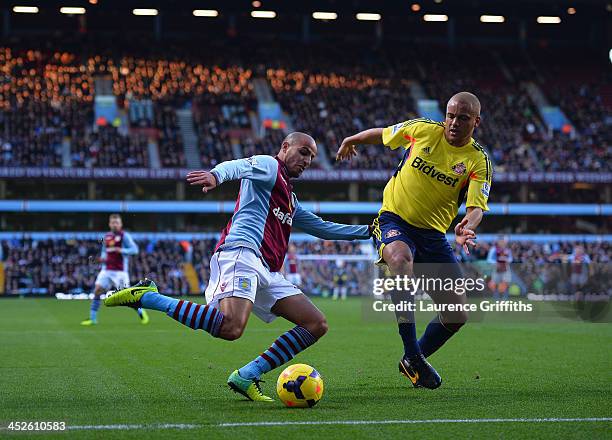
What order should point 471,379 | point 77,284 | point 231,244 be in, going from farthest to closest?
1. point 77,284
2. point 471,379
3. point 231,244

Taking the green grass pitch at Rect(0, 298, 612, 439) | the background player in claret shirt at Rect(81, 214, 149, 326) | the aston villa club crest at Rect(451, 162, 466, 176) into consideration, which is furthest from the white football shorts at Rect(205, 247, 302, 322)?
the background player in claret shirt at Rect(81, 214, 149, 326)

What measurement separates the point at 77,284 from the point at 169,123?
1100 cm

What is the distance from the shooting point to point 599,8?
46.2m

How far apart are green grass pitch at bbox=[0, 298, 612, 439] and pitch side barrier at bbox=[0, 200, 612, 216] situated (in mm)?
26572

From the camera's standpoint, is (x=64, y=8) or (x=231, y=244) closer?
(x=231, y=244)

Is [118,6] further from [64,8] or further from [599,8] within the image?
[599,8]

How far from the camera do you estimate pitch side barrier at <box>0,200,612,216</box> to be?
138 ft

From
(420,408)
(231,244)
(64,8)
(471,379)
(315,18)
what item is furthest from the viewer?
(315,18)

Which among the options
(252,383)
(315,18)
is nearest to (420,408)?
(252,383)

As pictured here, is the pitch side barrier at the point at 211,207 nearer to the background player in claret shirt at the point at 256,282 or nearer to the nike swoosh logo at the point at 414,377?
the nike swoosh logo at the point at 414,377

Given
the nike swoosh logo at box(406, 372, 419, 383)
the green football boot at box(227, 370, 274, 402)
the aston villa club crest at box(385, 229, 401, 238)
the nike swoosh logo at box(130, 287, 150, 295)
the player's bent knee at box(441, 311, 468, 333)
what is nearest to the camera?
the nike swoosh logo at box(130, 287, 150, 295)

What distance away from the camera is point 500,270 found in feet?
94.8

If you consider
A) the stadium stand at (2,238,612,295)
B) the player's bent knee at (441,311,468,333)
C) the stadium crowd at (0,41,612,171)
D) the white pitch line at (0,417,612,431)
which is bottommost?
the stadium stand at (2,238,612,295)

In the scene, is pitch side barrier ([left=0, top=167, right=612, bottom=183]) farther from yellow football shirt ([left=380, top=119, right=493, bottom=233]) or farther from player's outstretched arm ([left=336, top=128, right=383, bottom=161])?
yellow football shirt ([left=380, top=119, right=493, bottom=233])
